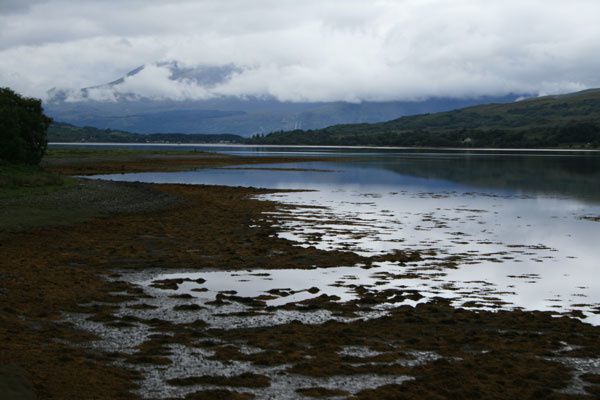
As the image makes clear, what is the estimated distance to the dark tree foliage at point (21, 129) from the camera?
236ft

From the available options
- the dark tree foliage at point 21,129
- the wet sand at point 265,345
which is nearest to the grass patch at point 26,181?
the dark tree foliage at point 21,129

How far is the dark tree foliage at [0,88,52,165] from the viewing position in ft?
236

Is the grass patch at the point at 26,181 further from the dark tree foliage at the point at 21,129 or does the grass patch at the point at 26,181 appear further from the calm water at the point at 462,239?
the calm water at the point at 462,239

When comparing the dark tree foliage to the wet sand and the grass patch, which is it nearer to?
the grass patch

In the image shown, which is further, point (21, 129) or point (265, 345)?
point (21, 129)

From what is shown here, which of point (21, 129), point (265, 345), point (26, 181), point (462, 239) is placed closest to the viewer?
point (265, 345)

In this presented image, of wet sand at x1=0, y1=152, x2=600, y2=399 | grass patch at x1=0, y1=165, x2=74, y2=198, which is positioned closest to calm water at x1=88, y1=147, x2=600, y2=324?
wet sand at x1=0, y1=152, x2=600, y2=399

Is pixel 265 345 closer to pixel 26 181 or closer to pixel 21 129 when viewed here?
pixel 26 181

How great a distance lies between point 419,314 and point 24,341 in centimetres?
1184

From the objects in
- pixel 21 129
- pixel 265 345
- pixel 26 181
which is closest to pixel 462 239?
pixel 265 345

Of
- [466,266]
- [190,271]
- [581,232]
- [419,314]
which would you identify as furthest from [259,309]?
[581,232]

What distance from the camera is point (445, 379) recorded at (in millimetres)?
15516

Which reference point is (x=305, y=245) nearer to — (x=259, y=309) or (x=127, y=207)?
(x=259, y=309)

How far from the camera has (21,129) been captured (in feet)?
255
